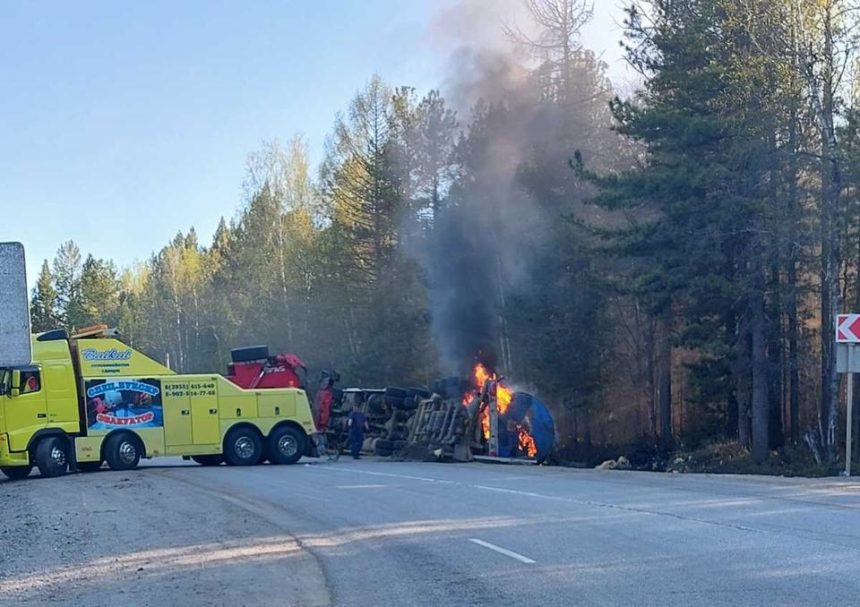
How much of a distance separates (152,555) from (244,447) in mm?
17797

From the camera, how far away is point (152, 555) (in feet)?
38.7

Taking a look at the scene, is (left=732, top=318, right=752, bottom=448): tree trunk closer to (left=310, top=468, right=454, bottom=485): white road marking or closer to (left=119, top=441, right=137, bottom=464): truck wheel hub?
(left=310, top=468, right=454, bottom=485): white road marking

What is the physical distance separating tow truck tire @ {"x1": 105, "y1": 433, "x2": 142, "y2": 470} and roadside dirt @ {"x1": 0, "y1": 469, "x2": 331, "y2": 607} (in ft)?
25.6

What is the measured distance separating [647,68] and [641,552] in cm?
2164

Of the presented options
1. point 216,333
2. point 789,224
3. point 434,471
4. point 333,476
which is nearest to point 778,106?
point 789,224

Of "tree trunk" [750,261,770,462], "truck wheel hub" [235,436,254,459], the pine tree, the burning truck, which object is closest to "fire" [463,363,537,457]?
the burning truck

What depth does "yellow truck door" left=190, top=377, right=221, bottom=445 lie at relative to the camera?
94.4 ft

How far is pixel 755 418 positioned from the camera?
89.7ft

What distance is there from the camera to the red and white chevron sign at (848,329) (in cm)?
1858

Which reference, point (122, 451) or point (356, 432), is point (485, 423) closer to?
point (356, 432)

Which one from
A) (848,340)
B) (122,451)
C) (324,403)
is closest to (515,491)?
(848,340)

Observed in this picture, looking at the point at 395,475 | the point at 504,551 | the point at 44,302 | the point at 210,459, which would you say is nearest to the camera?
the point at 504,551

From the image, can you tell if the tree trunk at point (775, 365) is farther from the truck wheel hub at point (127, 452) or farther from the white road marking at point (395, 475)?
the truck wheel hub at point (127, 452)

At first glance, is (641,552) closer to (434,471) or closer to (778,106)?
(434,471)
